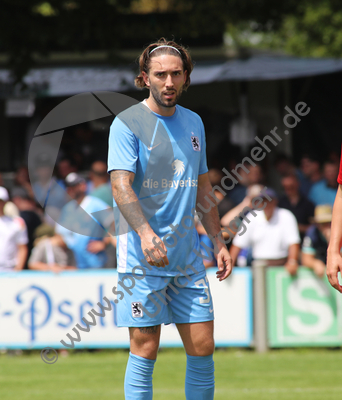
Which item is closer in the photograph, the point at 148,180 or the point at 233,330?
the point at 148,180

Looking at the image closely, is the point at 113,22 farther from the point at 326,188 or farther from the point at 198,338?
the point at 198,338

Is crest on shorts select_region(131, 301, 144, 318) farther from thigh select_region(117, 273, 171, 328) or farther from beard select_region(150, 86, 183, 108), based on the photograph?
beard select_region(150, 86, 183, 108)

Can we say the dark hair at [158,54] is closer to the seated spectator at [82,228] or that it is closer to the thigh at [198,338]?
the thigh at [198,338]

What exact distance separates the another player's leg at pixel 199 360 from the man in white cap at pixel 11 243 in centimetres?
524

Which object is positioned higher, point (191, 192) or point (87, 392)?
point (191, 192)

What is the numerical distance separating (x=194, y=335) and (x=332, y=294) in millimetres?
4553

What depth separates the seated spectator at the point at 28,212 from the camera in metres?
8.70

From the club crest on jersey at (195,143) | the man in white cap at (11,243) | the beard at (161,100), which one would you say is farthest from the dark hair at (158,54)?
the man in white cap at (11,243)

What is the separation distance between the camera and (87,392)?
237 inches

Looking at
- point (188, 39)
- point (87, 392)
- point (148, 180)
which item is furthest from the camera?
point (188, 39)

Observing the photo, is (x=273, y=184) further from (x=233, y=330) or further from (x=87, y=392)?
(x=87, y=392)

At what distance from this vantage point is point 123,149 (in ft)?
11.3

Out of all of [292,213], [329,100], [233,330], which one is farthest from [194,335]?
[329,100]

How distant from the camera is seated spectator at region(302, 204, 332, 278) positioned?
7766 millimetres
